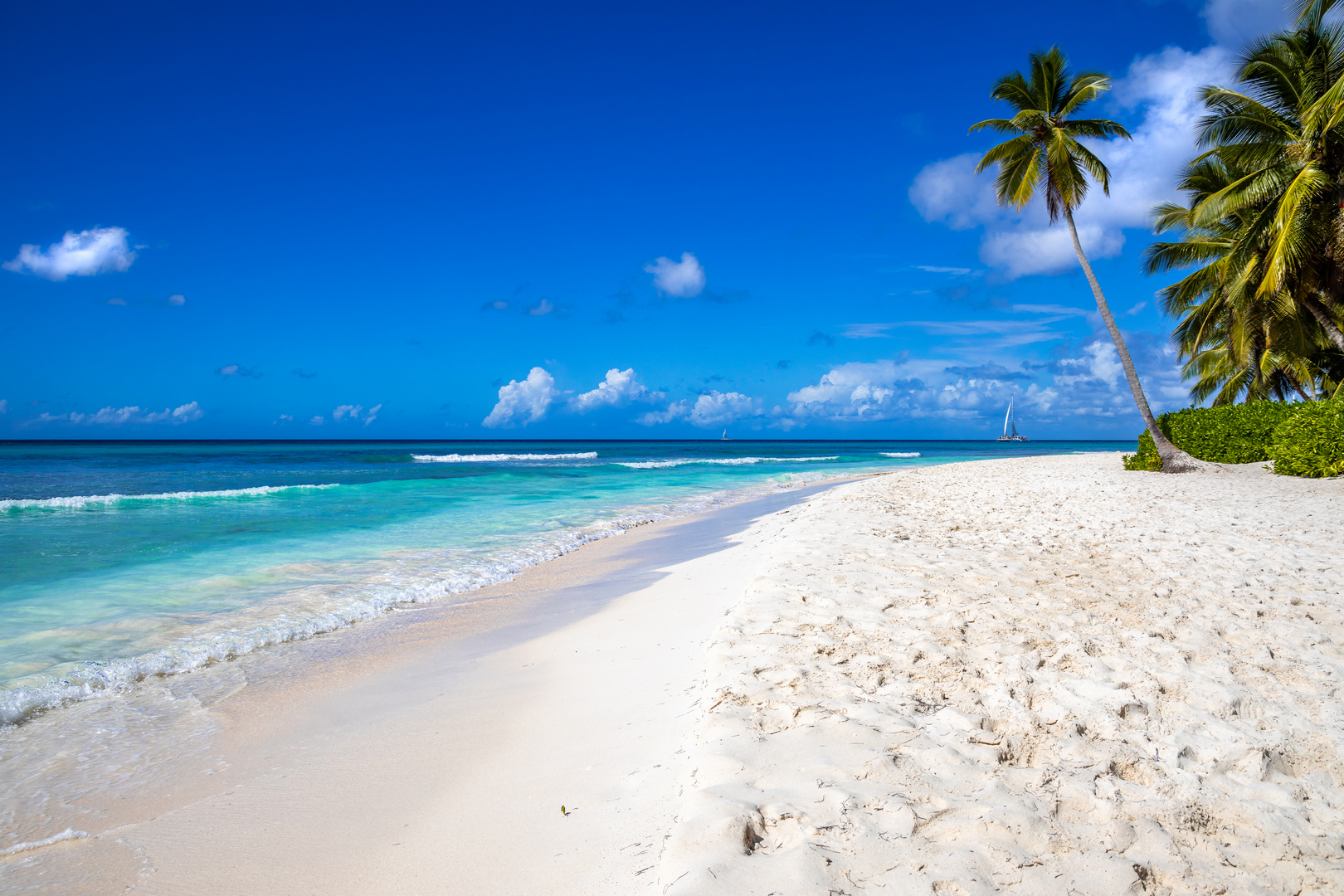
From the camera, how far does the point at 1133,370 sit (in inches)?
694

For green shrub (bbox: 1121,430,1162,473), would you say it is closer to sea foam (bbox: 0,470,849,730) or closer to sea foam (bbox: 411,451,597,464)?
sea foam (bbox: 0,470,849,730)

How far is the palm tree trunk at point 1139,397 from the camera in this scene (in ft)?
53.0

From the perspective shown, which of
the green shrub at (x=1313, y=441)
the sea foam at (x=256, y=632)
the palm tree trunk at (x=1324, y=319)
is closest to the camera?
the sea foam at (x=256, y=632)

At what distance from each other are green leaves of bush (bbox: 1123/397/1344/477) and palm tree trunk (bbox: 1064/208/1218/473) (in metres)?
0.44

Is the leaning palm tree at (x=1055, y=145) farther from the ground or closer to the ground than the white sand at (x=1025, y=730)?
farther from the ground

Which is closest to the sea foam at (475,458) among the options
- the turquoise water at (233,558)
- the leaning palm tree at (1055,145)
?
the turquoise water at (233,558)

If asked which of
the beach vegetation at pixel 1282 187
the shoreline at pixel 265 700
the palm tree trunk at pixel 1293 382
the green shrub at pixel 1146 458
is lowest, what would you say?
the shoreline at pixel 265 700

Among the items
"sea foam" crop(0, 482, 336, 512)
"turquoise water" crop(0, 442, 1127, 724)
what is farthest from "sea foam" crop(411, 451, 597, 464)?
"turquoise water" crop(0, 442, 1127, 724)

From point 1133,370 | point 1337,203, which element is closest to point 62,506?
point 1133,370

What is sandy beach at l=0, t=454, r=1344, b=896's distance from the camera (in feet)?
7.19

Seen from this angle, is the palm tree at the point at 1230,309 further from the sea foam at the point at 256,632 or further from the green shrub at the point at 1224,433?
the sea foam at the point at 256,632

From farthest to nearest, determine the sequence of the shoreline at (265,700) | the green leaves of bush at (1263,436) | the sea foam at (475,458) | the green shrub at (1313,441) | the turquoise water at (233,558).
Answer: the sea foam at (475,458)
the green leaves of bush at (1263,436)
the green shrub at (1313,441)
the turquoise water at (233,558)
the shoreline at (265,700)

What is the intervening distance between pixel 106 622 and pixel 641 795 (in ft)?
21.8

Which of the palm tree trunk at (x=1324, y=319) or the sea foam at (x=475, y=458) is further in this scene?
the sea foam at (x=475, y=458)
